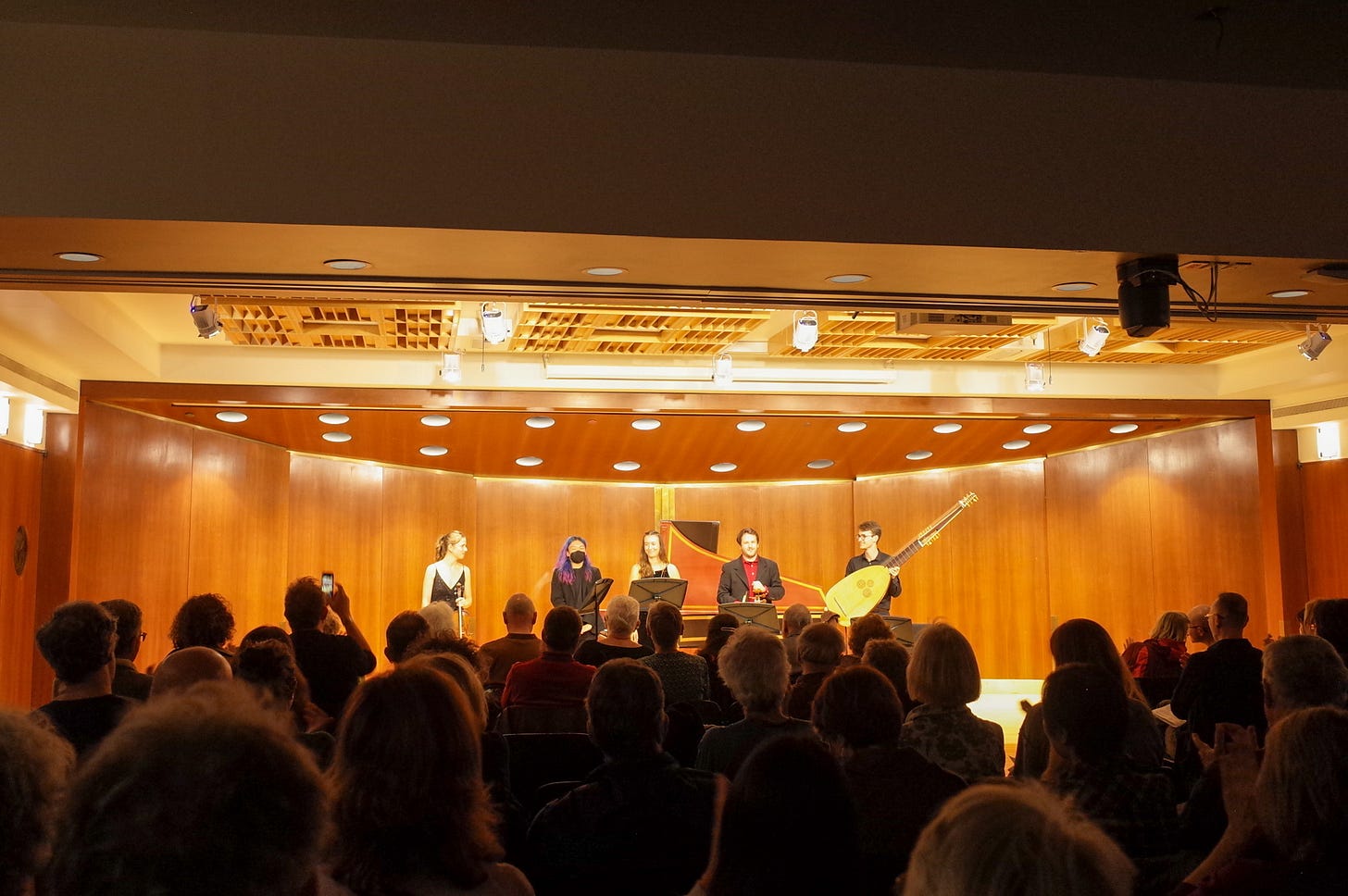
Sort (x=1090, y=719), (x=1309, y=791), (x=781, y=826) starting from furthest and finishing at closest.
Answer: (x=1090, y=719) < (x=1309, y=791) < (x=781, y=826)

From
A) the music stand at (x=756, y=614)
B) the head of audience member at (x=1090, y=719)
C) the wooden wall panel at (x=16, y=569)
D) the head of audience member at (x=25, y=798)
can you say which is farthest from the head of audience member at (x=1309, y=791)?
the wooden wall panel at (x=16, y=569)

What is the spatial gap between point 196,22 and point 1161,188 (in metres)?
3.53

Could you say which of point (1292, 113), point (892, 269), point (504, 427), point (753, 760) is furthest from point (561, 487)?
point (753, 760)

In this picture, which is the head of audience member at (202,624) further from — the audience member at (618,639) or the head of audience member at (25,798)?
the head of audience member at (25,798)

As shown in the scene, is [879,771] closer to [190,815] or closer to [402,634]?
[190,815]

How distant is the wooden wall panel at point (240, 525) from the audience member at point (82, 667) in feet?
19.8

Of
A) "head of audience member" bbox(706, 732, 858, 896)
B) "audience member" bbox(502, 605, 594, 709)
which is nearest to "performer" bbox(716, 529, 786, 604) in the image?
"audience member" bbox(502, 605, 594, 709)

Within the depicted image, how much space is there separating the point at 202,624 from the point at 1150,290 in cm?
397

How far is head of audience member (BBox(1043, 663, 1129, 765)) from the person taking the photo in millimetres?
2658

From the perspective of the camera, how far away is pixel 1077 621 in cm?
390

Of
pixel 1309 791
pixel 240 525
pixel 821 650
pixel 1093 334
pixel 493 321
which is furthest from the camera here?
pixel 240 525

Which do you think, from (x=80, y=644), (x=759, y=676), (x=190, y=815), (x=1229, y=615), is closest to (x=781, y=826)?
(x=190, y=815)

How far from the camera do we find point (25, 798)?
4.01 feet

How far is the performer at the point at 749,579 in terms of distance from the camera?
10.2 m
